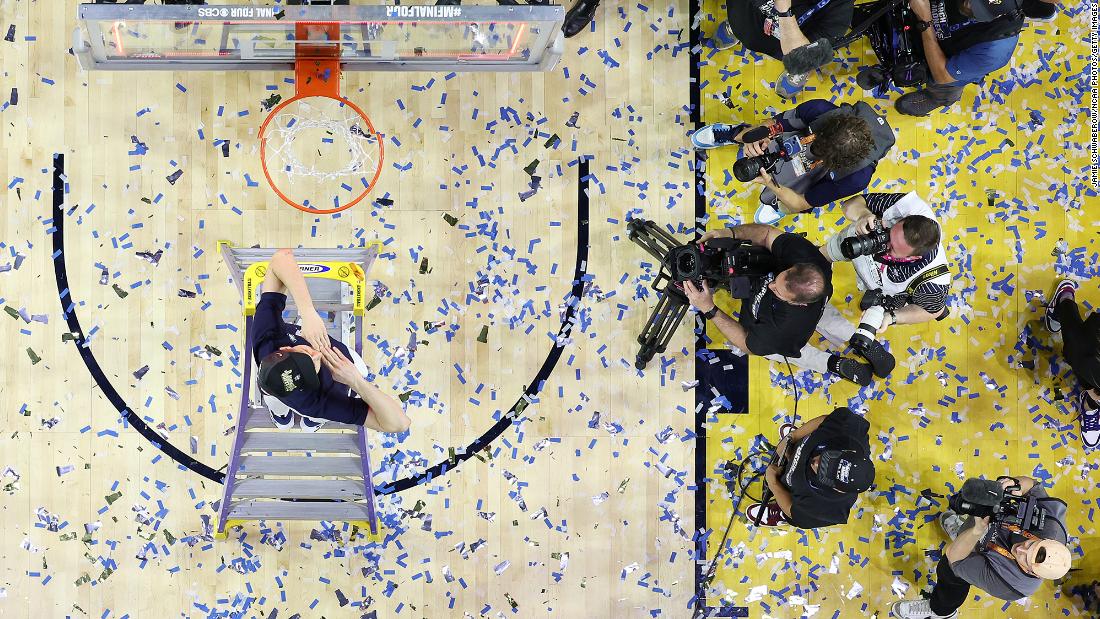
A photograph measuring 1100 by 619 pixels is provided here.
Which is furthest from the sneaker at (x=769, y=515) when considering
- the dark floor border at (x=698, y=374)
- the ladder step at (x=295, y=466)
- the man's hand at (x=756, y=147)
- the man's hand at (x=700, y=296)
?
the ladder step at (x=295, y=466)

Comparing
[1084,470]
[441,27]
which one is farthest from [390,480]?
[1084,470]

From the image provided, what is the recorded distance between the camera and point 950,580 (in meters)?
5.15

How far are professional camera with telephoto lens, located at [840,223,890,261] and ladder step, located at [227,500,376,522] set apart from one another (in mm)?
3614

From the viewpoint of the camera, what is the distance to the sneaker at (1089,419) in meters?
5.50

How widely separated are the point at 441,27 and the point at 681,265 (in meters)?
1.97

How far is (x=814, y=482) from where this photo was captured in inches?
184

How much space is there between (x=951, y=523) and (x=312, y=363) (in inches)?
182

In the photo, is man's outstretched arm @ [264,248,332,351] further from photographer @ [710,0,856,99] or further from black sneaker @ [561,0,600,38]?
photographer @ [710,0,856,99]

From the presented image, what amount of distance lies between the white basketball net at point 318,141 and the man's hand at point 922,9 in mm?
3820

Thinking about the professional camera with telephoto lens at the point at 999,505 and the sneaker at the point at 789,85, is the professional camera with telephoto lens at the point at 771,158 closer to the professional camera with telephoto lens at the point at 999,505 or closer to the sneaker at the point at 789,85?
the sneaker at the point at 789,85

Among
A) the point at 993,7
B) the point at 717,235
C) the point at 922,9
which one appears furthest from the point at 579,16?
the point at 993,7

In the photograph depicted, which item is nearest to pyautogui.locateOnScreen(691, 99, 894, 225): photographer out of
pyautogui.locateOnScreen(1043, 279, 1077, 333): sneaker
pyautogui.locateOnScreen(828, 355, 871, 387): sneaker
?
pyautogui.locateOnScreen(828, 355, 871, 387): sneaker

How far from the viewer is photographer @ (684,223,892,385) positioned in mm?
4230

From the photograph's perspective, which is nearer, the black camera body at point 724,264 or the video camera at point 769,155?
the black camera body at point 724,264
